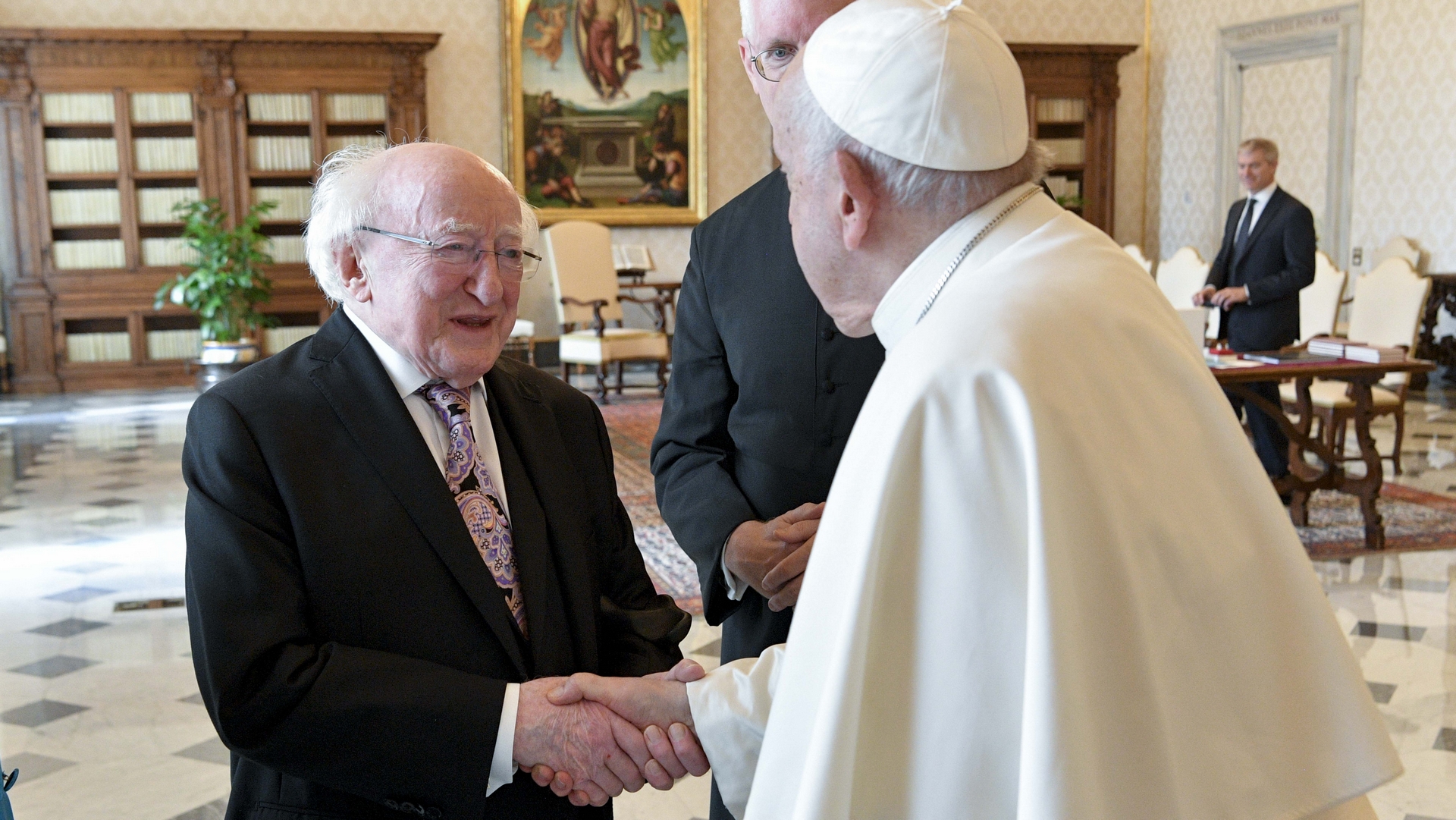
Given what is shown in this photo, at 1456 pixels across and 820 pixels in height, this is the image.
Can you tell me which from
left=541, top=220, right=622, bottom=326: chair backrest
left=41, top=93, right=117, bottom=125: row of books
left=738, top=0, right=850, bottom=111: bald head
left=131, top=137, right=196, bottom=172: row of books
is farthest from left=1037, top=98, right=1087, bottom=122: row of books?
left=738, top=0, right=850, bottom=111: bald head

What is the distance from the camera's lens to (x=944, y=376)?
107cm

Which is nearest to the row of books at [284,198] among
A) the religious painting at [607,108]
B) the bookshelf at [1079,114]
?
the religious painting at [607,108]

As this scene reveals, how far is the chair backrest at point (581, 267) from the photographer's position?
10.9 metres

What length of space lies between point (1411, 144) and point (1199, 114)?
2740 millimetres

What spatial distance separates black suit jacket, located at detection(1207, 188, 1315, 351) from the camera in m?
6.93

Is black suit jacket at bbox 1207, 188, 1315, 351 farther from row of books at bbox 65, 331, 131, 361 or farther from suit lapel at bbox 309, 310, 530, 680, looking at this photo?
row of books at bbox 65, 331, 131, 361

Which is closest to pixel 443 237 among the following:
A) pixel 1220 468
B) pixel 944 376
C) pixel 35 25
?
pixel 944 376

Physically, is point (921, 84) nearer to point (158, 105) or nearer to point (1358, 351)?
point (1358, 351)

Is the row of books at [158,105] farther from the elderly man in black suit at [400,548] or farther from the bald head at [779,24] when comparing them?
the bald head at [779,24]

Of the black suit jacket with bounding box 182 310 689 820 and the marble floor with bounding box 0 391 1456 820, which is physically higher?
the black suit jacket with bounding box 182 310 689 820

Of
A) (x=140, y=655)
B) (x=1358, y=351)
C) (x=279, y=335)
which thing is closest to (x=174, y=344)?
(x=279, y=335)

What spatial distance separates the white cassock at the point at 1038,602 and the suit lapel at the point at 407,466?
23.4 inches

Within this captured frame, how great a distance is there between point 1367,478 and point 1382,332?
2.52 metres

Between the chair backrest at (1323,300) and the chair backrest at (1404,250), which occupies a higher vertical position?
the chair backrest at (1404,250)
